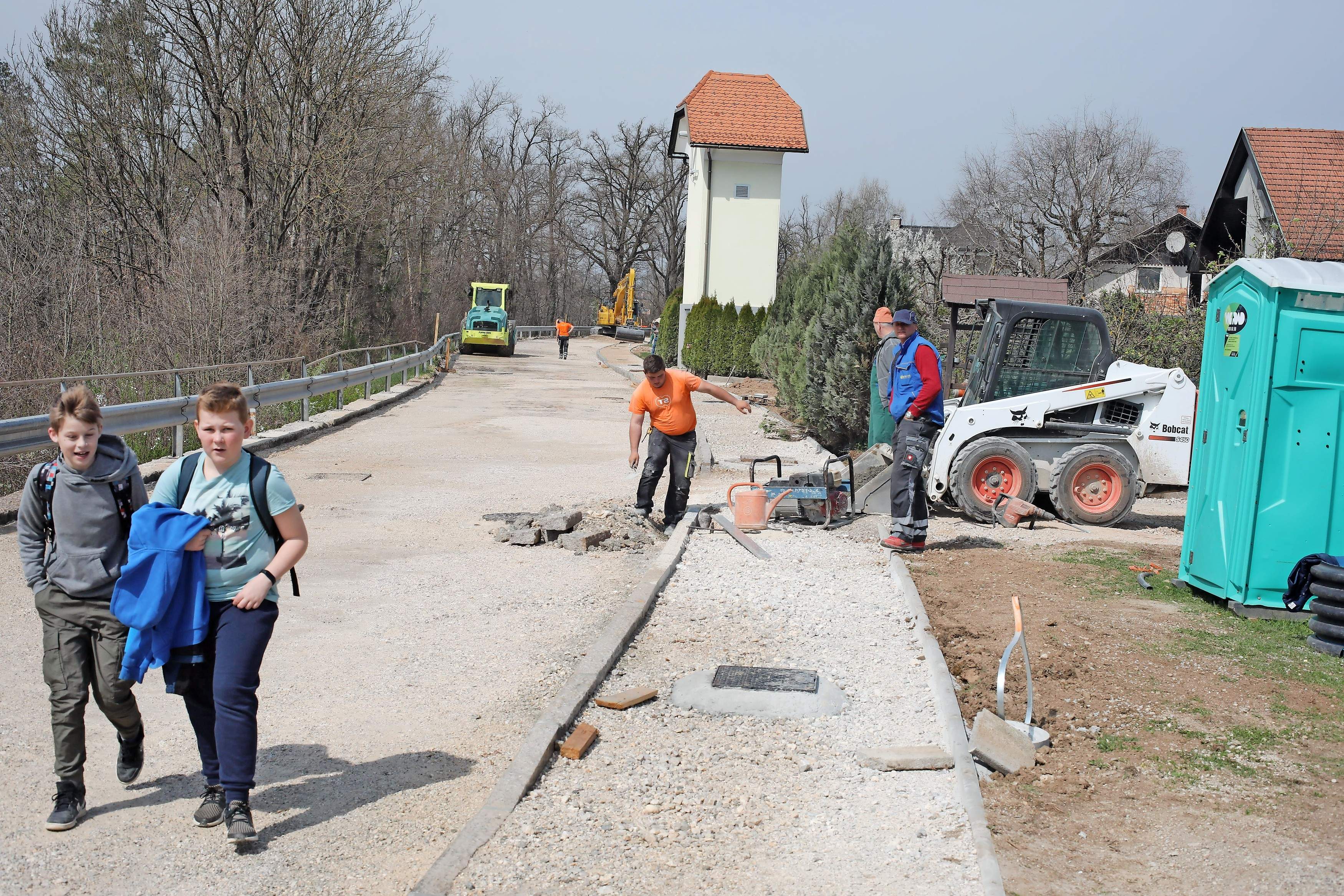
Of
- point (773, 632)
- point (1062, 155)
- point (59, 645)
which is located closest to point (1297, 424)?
point (773, 632)

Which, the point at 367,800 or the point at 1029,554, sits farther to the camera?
the point at 1029,554

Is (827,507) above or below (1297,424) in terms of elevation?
below

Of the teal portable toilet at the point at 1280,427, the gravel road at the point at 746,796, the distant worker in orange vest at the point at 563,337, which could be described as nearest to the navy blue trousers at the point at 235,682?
the gravel road at the point at 746,796

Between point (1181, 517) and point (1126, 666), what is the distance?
23.8 feet

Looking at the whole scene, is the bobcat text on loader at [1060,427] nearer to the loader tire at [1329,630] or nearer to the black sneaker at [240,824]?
the loader tire at [1329,630]

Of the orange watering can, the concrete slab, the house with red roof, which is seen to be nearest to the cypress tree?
the house with red roof

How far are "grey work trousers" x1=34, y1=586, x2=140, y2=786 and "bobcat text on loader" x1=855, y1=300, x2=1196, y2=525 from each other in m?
8.19

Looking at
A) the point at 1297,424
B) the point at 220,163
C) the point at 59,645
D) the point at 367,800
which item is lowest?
the point at 367,800

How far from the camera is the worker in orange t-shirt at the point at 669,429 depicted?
10.8 meters

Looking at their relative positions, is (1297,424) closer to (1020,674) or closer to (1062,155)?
(1020,674)

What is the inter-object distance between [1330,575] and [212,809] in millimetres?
6169

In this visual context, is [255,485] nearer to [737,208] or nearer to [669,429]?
[669,429]

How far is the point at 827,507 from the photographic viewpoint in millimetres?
10945

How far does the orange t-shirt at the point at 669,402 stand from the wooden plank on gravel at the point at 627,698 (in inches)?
200
